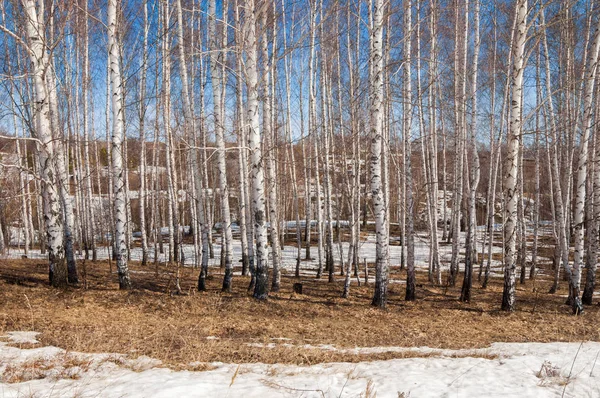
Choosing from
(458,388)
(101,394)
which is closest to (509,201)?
(458,388)

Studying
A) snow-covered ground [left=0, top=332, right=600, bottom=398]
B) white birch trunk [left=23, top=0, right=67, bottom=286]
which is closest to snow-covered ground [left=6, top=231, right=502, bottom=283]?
white birch trunk [left=23, top=0, right=67, bottom=286]

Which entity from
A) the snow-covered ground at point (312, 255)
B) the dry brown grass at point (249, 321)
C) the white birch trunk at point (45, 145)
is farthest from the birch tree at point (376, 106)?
the snow-covered ground at point (312, 255)

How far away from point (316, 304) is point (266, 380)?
5.56m

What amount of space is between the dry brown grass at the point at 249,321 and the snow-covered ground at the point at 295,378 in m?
0.43

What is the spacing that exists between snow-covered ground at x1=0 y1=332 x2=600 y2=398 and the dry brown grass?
0.43 meters

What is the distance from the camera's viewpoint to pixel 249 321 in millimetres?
7281

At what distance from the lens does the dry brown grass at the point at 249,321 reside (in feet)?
16.5

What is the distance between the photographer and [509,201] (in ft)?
27.3

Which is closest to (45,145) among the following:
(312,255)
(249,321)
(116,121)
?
(116,121)

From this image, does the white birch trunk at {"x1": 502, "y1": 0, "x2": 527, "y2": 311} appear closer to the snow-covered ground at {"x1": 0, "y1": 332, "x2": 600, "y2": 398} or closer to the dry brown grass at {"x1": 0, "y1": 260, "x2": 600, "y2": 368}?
the dry brown grass at {"x1": 0, "y1": 260, "x2": 600, "y2": 368}

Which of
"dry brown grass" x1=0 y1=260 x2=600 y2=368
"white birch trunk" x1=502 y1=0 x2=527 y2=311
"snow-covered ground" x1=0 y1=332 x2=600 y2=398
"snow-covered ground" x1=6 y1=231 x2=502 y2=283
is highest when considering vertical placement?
"white birch trunk" x1=502 y1=0 x2=527 y2=311

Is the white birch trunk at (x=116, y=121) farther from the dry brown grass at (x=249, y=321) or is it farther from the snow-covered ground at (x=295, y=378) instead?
the snow-covered ground at (x=295, y=378)

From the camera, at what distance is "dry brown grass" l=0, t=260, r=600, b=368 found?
5.03 m

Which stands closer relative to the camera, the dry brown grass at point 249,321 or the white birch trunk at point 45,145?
the dry brown grass at point 249,321
